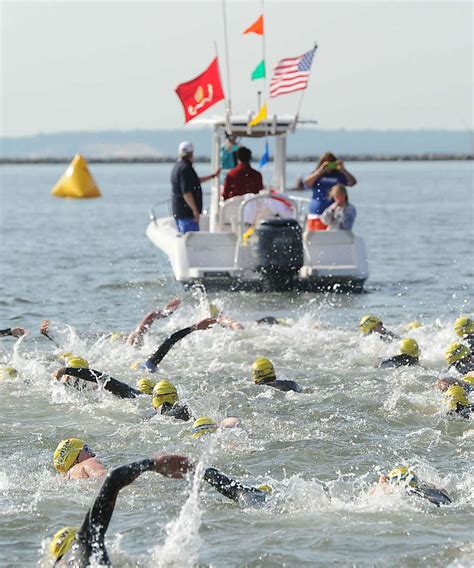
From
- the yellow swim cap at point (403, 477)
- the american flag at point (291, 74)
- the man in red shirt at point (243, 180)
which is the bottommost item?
the yellow swim cap at point (403, 477)

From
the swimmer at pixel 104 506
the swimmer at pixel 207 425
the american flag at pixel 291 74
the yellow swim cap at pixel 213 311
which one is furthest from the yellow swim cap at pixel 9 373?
the american flag at pixel 291 74

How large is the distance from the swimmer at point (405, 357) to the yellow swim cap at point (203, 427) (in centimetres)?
346

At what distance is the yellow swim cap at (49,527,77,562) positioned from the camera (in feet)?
23.6

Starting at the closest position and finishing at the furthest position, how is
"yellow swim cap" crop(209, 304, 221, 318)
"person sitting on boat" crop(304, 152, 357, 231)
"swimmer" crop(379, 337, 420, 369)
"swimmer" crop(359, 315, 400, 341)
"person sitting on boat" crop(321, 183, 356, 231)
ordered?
1. "swimmer" crop(379, 337, 420, 369)
2. "swimmer" crop(359, 315, 400, 341)
3. "yellow swim cap" crop(209, 304, 221, 318)
4. "person sitting on boat" crop(304, 152, 357, 231)
5. "person sitting on boat" crop(321, 183, 356, 231)

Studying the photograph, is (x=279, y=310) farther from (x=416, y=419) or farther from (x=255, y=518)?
(x=255, y=518)

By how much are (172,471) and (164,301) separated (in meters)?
12.1

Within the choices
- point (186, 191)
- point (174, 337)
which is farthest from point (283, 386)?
point (186, 191)

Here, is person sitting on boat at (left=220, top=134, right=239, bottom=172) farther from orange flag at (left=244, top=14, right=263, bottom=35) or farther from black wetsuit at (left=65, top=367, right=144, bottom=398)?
black wetsuit at (left=65, top=367, right=144, bottom=398)

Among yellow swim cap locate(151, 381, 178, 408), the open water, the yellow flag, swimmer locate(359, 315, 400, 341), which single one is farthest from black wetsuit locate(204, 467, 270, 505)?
the yellow flag

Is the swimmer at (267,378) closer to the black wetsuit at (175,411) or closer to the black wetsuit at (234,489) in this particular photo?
the black wetsuit at (175,411)

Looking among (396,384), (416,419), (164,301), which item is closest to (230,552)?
(416,419)

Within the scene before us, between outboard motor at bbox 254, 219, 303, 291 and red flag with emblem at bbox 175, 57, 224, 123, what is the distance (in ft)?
9.77

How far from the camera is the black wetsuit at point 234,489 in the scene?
8.15 metres

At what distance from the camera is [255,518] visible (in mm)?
8383
